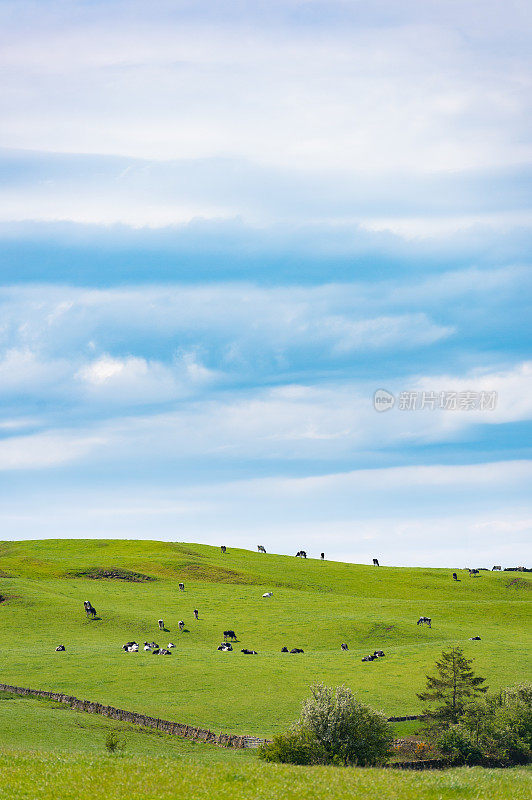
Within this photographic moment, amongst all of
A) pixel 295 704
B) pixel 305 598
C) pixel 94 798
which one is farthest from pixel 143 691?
pixel 305 598

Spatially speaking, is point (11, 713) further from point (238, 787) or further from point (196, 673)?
point (238, 787)

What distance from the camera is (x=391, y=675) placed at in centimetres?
6219

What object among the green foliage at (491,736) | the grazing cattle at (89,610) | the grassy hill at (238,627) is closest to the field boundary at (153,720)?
the grassy hill at (238,627)

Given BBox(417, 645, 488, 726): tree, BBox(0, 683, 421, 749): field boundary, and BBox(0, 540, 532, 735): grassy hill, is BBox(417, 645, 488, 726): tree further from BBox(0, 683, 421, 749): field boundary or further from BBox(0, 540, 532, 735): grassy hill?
BBox(0, 540, 532, 735): grassy hill

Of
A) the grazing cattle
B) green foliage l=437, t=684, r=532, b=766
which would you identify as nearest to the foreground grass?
green foliage l=437, t=684, r=532, b=766

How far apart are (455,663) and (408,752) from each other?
777 cm

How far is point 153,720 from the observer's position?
47156mm

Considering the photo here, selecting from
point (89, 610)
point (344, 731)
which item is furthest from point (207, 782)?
point (89, 610)

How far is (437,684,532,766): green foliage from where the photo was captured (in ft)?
144

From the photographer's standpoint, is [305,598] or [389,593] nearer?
[305,598]

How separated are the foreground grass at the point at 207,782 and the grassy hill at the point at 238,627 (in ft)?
61.6

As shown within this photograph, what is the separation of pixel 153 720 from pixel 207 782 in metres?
21.9

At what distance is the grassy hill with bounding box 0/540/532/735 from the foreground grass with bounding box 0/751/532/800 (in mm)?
18762

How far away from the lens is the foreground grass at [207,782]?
2455 cm
